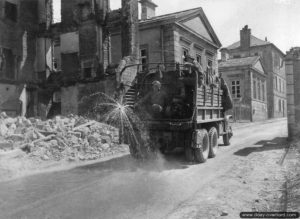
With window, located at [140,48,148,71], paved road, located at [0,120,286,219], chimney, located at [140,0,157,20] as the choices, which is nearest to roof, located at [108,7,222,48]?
window, located at [140,48,148,71]

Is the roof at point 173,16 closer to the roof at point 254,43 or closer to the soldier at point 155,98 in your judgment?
the soldier at point 155,98

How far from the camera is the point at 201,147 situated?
31.5 feet

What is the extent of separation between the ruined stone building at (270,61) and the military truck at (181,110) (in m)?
37.4

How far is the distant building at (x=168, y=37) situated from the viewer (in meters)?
21.2

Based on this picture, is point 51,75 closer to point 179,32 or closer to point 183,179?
point 179,32

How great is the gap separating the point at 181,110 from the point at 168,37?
12.2m

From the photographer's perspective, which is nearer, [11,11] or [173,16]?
[173,16]

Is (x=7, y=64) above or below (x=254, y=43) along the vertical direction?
below

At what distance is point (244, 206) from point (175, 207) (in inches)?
46.3

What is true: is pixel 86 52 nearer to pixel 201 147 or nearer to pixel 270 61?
pixel 201 147

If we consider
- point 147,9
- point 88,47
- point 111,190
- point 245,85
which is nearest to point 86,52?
point 88,47

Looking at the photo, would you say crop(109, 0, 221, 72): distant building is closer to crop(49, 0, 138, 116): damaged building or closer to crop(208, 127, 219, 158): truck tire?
crop(49, 0, 138, 116): damaged building

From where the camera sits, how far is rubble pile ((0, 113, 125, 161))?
Answer: 11.0 metres

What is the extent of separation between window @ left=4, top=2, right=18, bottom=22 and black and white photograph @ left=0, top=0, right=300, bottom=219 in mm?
71
